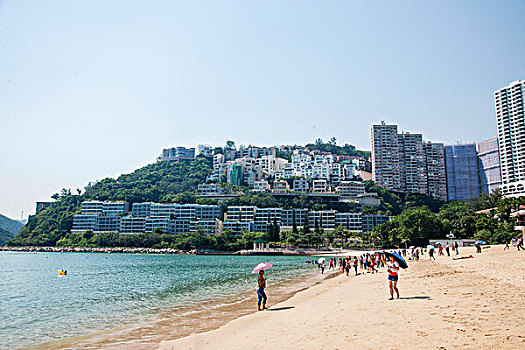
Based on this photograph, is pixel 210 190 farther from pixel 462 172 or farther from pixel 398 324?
pixel 398 324

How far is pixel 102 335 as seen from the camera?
500 inches

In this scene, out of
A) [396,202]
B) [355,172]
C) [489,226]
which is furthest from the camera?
[355,172]

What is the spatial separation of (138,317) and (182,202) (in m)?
118

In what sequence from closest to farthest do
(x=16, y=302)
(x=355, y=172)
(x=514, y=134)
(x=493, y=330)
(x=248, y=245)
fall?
(x=493, y=330)
(x=16, y=302)
(x=248, y=245)
(x=514, y=134)
(x=355, y=172)

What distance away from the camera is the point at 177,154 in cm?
18550

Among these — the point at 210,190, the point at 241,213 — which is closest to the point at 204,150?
the point at 210,190

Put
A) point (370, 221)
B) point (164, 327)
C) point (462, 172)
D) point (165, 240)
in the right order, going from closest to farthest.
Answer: point (164, 327) < point (165, 240) < point (370, 221) < point (462, 172)

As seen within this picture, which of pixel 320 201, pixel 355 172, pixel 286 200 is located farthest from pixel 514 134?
pixel 286 200

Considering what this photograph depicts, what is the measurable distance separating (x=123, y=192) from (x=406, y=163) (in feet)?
365

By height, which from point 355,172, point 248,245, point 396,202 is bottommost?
point 248,245

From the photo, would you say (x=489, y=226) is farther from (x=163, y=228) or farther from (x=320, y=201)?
(x=163, y=228)

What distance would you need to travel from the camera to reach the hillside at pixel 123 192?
123625 mm

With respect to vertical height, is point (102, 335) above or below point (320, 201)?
below

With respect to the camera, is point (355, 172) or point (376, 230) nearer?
point (376, 230)
